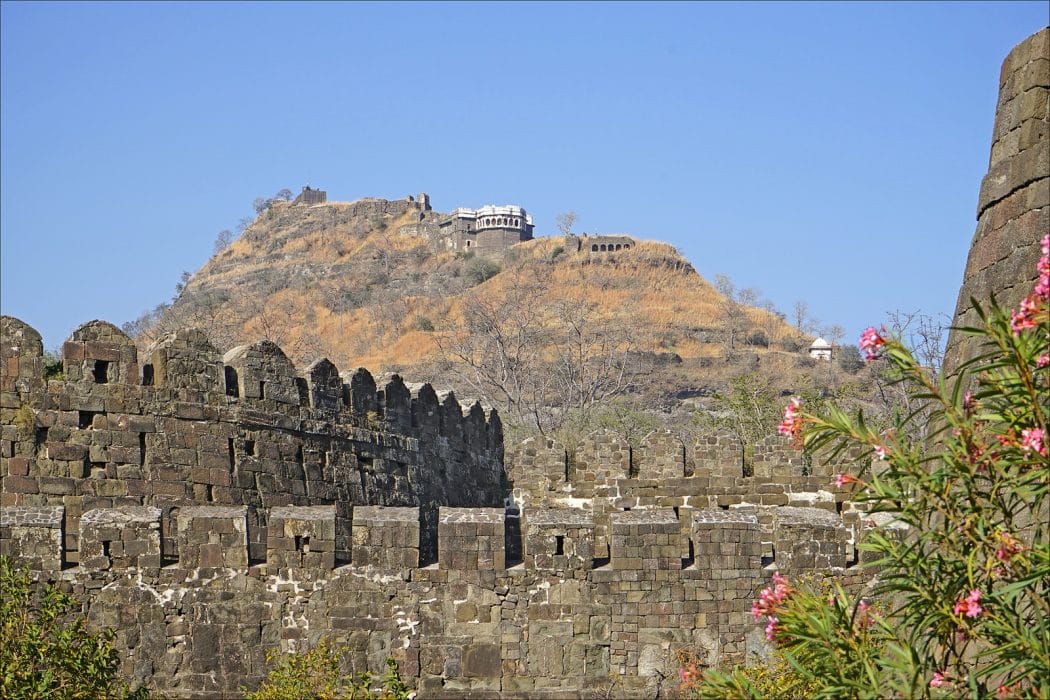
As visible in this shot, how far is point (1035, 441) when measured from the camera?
678cm

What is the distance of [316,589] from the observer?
13594 millimetres

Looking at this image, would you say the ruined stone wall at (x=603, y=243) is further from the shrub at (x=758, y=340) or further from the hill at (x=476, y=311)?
the shrub at (x=758, y=340)

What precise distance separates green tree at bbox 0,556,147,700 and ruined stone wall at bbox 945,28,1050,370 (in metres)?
6.57

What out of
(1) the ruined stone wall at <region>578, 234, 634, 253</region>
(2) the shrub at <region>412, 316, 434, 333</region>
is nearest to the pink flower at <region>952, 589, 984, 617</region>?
(2) the shrub at <region>412, 316, 434, 333</region>

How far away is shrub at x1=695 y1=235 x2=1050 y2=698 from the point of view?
683cm

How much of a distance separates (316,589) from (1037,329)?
25.6 feet

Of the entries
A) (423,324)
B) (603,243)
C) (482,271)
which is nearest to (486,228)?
(482,271)

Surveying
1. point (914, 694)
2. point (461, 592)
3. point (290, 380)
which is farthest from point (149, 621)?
point (914, 694)

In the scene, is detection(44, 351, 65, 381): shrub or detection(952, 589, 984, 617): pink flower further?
detection(44, 351, 65, 381): shrub

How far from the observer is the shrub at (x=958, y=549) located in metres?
6.83

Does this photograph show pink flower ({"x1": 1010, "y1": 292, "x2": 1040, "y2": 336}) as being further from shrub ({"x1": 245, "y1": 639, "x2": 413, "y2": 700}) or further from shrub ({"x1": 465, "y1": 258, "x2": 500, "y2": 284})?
shrub ({"x1": 465, "y1": 258, "x2": 500, "y2": 284})

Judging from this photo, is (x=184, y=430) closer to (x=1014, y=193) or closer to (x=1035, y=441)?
(x=1014, y=193)

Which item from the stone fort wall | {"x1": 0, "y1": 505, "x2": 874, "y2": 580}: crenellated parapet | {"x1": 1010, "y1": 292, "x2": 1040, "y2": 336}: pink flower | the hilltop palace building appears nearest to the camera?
{"x1": 1010, "y1": 292, "x2": 1040, "y2": 336}: pink flower

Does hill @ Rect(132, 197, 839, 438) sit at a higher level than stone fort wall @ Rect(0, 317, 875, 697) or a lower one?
higher
